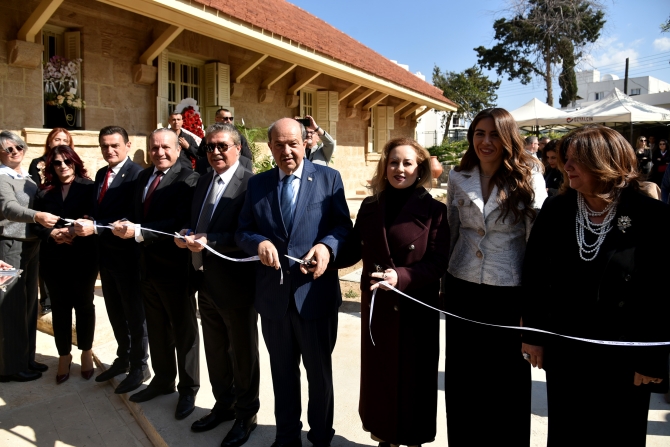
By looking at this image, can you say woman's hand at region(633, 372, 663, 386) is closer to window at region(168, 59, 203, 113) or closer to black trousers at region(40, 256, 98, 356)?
black trousers at region(40, 256, 98, 356)

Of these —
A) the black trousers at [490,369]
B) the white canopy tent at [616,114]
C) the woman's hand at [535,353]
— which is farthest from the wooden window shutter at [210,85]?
the white canopy tent at [616,114]

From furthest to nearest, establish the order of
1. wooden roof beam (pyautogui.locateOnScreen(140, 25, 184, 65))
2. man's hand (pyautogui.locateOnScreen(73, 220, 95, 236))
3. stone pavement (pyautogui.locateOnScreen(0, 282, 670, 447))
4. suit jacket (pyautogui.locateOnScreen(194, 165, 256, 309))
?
wooden roof beam (pyautogui.locateOnScreen(140, 25, 184, 65)) → man's hand (pyautogui.locateOnScreen(73, 220, 95, 236)) → stone pavement (pyautogui.locateOnScreen(0, 282, 670, 447)) → suit jacket (pyautogui.locateOnScreen(194, 165, 256, 309))

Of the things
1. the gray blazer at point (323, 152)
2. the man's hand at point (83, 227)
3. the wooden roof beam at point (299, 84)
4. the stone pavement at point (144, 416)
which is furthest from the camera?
the wooden roof beam at point (299, 84)

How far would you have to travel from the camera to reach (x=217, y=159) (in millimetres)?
3209

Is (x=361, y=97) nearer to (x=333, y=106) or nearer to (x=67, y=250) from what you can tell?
(x=333, y=106)

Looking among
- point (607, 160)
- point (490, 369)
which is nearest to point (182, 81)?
point (490, 369)

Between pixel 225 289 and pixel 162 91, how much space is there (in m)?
5.67

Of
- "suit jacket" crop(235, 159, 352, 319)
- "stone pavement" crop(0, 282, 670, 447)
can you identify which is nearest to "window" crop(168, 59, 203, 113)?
"stone pavement" crop(0, 282, 670, 447)

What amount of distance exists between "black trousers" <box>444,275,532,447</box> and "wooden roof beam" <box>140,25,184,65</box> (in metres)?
6.26

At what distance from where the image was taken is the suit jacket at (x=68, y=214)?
4.05m

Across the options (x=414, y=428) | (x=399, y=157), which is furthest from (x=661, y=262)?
(x=414, y=428)

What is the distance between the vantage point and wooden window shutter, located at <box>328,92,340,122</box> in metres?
12.2

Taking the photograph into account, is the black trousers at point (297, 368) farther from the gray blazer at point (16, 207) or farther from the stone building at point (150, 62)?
the stone building at point (150, 62)

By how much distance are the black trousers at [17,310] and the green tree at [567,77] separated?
33952 millimetres
